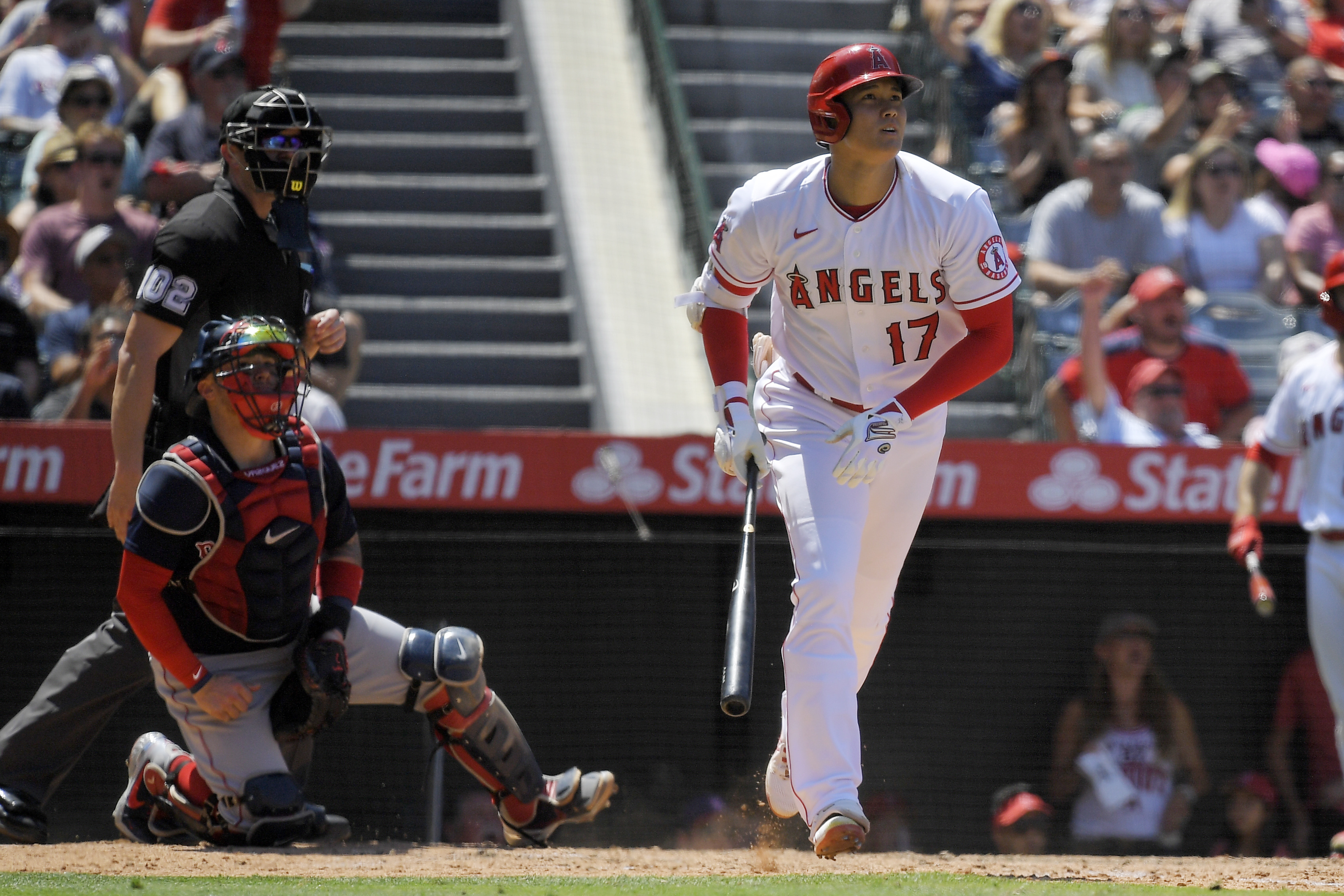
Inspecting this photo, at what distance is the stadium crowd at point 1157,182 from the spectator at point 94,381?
13.0 ft

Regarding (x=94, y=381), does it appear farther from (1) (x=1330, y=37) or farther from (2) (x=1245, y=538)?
(1) (x=1330, y=37)

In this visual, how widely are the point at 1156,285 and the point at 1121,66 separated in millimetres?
2783

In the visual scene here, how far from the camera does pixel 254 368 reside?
13.8 ft

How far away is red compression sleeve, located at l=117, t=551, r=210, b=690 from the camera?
422cm

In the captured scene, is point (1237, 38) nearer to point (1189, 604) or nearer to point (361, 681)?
point (1189, 604)

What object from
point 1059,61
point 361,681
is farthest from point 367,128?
point 361,681

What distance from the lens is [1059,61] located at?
8625 millimetres

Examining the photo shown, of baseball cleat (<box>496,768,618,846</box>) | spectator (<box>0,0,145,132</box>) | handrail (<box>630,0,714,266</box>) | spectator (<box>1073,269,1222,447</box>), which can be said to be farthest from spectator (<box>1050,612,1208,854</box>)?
spectator (<box>0,0,145,132</box>)

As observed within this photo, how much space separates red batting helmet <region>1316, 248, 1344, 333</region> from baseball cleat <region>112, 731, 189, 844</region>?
3898 mm

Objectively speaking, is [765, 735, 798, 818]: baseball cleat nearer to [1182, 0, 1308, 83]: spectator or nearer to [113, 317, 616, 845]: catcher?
[113, 317, 616, 845]: catcher

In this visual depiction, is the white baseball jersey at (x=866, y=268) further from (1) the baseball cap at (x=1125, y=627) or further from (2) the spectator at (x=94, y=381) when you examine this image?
(2) the spectator at (x=94, y=381)

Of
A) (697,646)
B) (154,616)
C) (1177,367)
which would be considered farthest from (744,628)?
(1177,367)

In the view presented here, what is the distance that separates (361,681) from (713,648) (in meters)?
2.18

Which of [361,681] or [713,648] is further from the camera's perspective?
[713,648]
